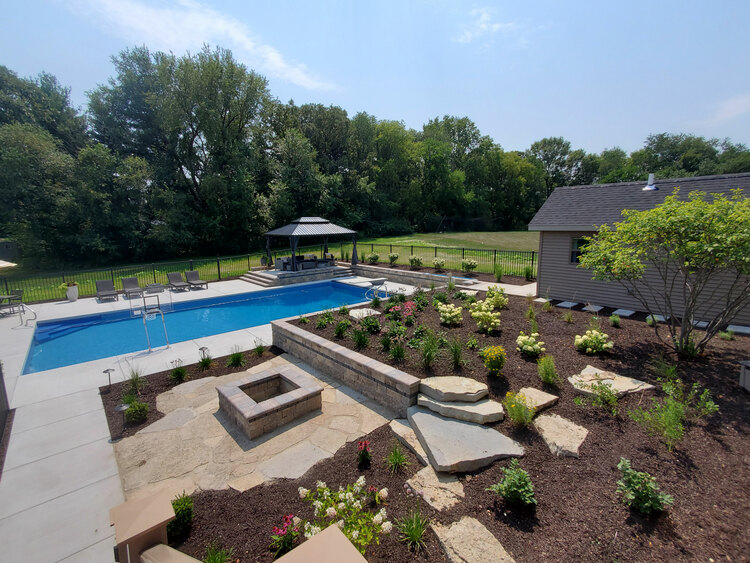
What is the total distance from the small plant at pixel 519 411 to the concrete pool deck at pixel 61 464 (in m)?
3.78

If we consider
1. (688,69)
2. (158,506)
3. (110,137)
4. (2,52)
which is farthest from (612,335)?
(110,137)

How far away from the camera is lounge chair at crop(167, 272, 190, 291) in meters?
13.1

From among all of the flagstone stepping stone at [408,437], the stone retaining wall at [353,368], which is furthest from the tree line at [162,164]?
the flagstone stepping stone at [408,437]

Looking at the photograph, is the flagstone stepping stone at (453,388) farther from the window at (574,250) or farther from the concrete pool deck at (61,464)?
the window at (574,250)

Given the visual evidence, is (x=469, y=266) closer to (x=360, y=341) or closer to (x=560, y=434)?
(x=360, y=341)

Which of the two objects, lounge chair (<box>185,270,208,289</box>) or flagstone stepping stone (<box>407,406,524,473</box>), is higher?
lounge chair (<box>185,270,208,289</box>)

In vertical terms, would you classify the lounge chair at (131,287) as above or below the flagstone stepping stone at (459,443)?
above

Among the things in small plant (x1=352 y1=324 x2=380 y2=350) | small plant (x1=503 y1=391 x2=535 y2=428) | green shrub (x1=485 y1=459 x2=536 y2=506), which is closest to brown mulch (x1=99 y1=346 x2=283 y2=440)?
small plant (x1=352 y1=324 x2=380 y2=350)

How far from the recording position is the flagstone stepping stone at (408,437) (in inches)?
135

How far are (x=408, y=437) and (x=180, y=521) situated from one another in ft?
7.37

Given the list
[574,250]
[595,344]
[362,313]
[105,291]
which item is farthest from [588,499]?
[105,291]

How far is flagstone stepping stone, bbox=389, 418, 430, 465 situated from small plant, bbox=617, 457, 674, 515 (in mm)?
1628

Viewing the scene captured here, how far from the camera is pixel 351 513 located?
2.65 metres

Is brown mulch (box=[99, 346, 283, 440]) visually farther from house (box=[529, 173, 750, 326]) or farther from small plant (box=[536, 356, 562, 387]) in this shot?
house (box=[529, 173, 750, 326])
